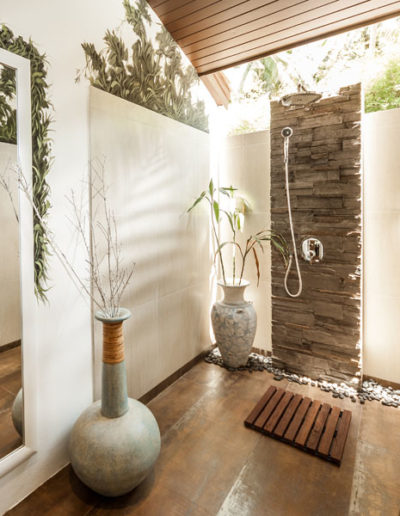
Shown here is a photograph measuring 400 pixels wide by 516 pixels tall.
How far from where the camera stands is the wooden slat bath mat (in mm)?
1781

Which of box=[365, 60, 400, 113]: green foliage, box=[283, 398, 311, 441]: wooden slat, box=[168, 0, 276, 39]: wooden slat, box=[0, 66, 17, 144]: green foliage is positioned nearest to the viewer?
box=[0, 66, 17, 144]: green foliage

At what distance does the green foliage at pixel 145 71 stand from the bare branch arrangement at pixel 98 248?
20.6 inches

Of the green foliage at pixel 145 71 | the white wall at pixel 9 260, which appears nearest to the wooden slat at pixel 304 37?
the green foliage at pixel 145 71

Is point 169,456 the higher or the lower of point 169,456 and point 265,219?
the lower

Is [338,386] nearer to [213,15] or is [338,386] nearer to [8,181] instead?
[8,181]

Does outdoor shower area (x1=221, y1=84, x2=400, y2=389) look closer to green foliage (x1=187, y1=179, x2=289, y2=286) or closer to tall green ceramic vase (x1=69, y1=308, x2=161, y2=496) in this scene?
green foliage (x1=187, y1=179, x2=289, y2=286)

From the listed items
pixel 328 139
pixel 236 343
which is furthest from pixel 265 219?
pixel 236 343

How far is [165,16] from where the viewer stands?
7.11ft

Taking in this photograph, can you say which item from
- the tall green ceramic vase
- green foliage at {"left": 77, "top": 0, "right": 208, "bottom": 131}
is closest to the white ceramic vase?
the tall green ceramic vase

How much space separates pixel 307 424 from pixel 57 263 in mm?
1764

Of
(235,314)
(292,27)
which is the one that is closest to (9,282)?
(235,314)

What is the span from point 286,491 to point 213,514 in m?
0.38

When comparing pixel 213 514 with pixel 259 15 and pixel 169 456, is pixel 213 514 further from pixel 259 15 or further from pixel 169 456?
pixel 259 15

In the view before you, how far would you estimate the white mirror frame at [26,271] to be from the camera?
1337mm
